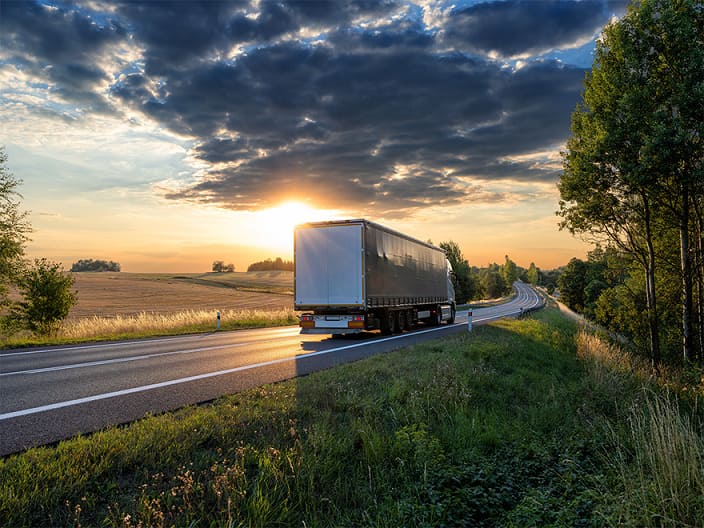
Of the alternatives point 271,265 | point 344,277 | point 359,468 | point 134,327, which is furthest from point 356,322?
point 271,265

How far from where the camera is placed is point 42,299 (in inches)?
706

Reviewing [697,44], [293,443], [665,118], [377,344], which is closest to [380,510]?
[293,443]

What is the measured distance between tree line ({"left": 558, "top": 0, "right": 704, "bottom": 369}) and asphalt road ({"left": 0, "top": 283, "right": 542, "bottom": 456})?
8.38 m

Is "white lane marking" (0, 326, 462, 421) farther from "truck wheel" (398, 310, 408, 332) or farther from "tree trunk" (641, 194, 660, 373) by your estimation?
"tree trunk" (641, 194, 660, 373)

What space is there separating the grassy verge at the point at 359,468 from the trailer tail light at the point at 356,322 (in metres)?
8.68

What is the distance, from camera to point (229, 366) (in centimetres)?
990

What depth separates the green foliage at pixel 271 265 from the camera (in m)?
121

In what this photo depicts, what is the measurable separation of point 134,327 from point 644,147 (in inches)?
760

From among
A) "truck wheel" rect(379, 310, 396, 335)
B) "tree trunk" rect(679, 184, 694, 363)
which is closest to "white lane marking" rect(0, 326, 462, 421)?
"truck wheel" rect(379, 310, 396, 335)

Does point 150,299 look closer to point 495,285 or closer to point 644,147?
point 644,147

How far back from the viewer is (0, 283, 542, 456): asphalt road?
5.62 metres

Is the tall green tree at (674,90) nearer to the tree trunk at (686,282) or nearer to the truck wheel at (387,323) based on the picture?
the tree trunk at (686,282)

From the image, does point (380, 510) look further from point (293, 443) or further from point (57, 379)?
point (57, 379)

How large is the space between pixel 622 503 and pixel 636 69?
47.9 feet
